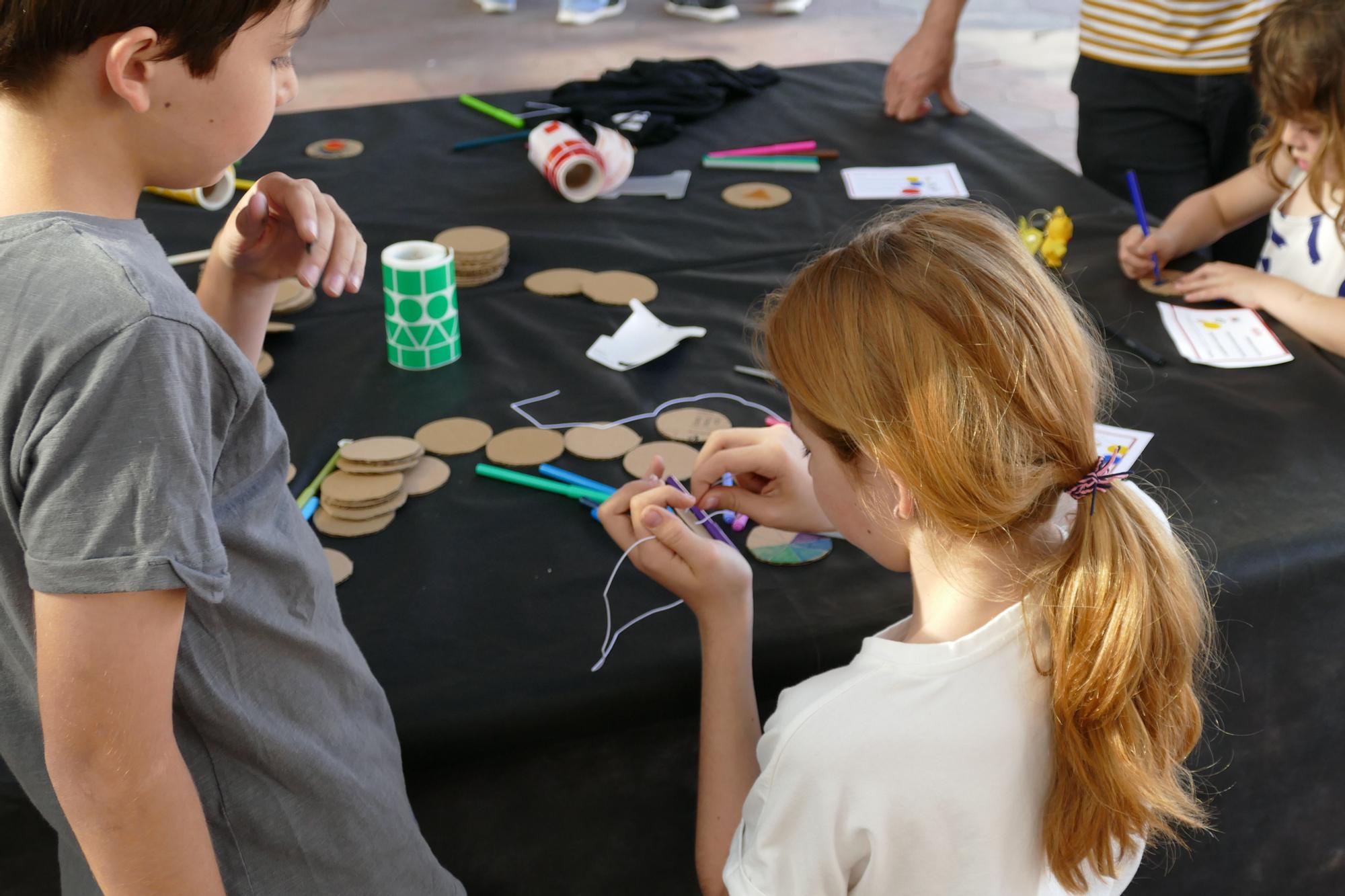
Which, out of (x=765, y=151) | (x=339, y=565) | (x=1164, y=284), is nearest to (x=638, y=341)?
(x=339, y=565)

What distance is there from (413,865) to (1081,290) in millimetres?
1334

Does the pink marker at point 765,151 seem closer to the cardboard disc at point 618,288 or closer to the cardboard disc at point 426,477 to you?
the cardboard disc at point 618,288

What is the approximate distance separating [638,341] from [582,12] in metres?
4.48

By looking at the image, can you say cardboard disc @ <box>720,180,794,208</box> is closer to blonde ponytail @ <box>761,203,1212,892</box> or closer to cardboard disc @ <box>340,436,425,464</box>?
cardboard disc @ <box>340,436,425,464</box>

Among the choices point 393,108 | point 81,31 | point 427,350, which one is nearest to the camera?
point 81,31

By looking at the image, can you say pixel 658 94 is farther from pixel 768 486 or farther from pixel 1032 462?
pixel 1032 462

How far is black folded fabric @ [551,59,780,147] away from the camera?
221 cm

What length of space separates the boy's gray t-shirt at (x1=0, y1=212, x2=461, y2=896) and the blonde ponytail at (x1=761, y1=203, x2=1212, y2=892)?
0.44 m

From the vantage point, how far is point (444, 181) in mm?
2047

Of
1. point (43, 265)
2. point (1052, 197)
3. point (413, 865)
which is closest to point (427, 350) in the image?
point (413, 865)

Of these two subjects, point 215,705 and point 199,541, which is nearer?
point 199,541

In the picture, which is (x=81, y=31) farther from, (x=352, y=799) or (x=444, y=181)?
(x=444, y=181)

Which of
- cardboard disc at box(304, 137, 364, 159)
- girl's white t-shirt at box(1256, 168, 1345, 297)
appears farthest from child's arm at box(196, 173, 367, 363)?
girl's white t-shirt at box(1256, 168, 1345, 297)

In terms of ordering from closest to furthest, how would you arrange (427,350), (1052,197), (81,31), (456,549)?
(81,31)
(456,549)
(427,350)
(1052,197)
